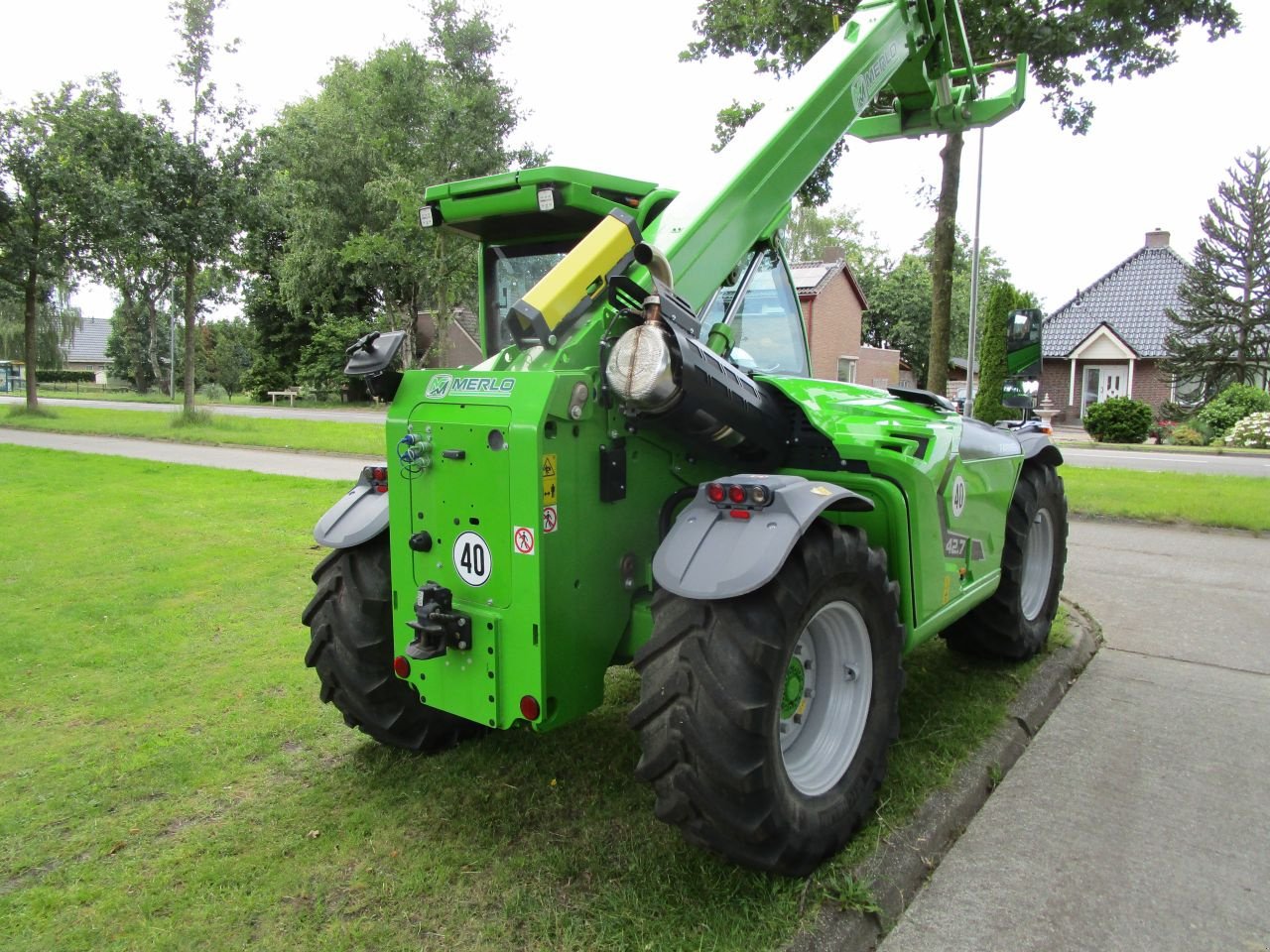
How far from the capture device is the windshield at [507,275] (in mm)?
3914

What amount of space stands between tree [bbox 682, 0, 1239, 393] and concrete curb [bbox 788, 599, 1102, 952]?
7.89 metres

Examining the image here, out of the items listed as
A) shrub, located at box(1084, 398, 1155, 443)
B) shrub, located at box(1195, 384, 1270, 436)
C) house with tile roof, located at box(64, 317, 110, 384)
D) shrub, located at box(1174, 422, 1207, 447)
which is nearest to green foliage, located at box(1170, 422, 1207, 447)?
shrub, located at box(1174, 422, 1207, 447)

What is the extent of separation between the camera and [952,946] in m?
2.59

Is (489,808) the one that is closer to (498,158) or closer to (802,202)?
(802,202)

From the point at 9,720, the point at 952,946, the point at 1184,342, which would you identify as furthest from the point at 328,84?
the point at 952,946

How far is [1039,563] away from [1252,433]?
77.2 ft

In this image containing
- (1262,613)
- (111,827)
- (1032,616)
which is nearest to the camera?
(111,827)

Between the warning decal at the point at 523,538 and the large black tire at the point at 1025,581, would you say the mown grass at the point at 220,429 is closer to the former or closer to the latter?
the large black tire at the point at 1025,581

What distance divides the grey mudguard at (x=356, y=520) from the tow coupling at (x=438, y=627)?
0.63m

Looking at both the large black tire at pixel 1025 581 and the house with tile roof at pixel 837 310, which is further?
the house with tile roof at pixel 837 310

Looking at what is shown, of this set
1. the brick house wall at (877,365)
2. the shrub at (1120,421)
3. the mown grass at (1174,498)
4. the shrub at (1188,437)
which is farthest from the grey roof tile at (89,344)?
the mown grass at (1174,498)

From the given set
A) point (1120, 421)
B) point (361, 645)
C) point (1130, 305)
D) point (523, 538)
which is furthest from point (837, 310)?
point (523, 538)

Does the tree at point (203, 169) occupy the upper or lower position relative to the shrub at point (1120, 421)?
upper

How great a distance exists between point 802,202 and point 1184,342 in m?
25.7
